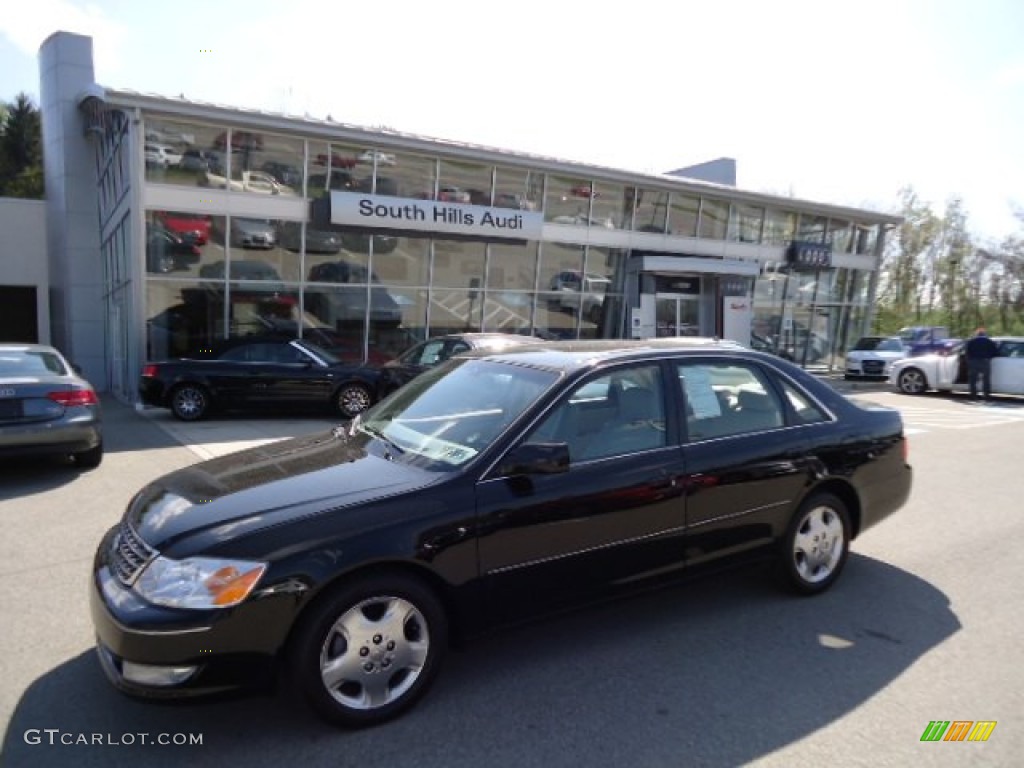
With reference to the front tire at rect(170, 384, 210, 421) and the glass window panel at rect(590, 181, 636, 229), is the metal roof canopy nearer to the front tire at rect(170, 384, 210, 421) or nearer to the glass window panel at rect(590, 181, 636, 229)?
the glass window panel at rect(590, 181, 636, 229)

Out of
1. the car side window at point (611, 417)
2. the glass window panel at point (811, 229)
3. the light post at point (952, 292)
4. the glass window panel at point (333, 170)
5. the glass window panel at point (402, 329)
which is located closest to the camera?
the car side window at point (611, 417)

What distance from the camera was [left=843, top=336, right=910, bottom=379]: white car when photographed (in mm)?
21984

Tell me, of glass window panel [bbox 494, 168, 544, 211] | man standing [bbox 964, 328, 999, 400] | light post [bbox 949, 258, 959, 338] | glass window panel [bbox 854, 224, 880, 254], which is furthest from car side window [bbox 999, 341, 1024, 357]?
light post [bbox 949, 258, 959, 338]

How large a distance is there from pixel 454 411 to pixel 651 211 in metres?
19.6

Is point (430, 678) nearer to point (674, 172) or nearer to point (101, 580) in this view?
point (101, 580)

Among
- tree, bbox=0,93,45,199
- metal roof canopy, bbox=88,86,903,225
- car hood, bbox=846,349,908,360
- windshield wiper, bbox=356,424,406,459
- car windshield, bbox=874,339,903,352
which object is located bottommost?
car hood, bbox=846,349,908,360

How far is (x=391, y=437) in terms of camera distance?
3.88 m

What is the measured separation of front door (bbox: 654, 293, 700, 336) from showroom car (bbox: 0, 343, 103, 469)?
16.9 metres

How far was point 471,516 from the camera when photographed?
3.16 meters

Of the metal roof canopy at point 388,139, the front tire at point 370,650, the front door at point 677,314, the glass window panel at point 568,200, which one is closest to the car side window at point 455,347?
the metal roof canopy at point 388,139

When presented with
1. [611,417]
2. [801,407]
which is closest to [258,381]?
[611,417]

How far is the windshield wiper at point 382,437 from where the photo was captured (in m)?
3.65

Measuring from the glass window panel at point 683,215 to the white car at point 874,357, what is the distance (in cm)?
647

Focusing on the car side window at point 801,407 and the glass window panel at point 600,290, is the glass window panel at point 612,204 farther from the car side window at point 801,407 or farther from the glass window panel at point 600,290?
the car side window at point 801,407
